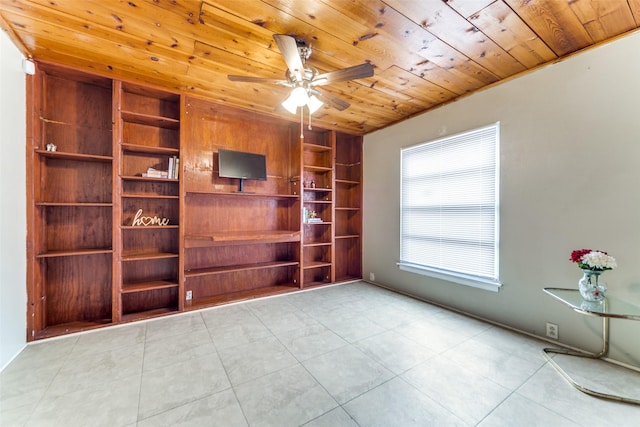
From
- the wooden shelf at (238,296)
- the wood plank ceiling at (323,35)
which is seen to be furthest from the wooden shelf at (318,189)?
the wood plank ceiling at (323,35)

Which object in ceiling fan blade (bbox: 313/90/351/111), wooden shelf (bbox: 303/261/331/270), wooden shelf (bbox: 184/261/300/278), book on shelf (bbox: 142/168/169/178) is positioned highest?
ceiling fan blade (bbox: 313/90/351/111)

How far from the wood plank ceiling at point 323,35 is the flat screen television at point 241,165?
Answer: 37.0 inches

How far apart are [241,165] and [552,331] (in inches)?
156

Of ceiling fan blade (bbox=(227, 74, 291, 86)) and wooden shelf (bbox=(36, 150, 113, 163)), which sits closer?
ceiling fan blade (bbox=(227, 74, 291, 86))

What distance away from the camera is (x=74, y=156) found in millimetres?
2561

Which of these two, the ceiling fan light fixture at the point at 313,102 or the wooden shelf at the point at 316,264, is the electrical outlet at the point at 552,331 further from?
the ceiling fan light fixture at the point at 313,102

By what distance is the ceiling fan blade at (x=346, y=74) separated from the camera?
1867mm

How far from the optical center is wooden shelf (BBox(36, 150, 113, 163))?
2.45 meters

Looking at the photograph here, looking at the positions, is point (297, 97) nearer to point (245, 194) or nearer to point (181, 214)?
point (245, 194)

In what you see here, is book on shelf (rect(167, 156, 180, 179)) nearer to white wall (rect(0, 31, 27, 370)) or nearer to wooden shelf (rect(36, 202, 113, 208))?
wooden shelf (rect(36, 202, 113, 208))

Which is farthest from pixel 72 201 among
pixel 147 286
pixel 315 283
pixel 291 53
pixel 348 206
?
pixel 348 206

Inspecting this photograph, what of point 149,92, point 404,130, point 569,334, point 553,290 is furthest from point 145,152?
point 569,334

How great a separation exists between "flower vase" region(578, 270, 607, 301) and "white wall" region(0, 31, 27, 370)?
180 inches

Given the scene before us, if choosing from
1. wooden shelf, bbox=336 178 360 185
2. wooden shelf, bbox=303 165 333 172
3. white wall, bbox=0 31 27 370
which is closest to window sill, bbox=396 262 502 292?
wooden shelf, bbox=336 178 360 185
